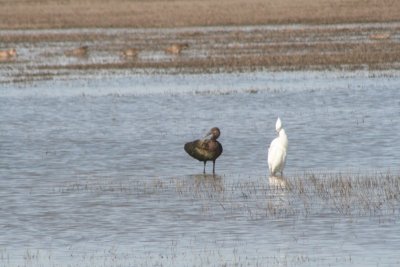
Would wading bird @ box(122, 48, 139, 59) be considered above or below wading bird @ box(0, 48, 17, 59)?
above

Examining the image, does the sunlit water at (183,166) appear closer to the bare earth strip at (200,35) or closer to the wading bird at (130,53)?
the bare earth strip at (200,35)

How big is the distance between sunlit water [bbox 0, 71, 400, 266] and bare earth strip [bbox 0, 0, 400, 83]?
3.04m

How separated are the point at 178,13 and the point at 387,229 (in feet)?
157

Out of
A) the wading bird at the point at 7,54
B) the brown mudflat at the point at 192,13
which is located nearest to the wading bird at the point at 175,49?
the wading bird at the point at 7,54

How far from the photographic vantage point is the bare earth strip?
33.1 m

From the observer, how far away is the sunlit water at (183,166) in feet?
35.0

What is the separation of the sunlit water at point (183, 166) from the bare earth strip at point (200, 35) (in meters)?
3.04

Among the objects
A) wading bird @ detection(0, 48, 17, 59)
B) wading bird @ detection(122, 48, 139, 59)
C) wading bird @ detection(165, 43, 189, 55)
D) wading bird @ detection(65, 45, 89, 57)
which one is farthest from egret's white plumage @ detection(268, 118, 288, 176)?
wading bird @ detection(0, 48, 17, 59)

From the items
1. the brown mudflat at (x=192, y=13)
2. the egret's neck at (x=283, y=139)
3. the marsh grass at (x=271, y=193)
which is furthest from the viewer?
the brown mudflat at (x=192, y=13)

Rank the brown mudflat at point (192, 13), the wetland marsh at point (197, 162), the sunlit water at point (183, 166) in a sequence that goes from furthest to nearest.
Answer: the brown mudflat at point (192, 13) < the wetland marsh at point (197, 162) < the sunlit water at point (183, 166)

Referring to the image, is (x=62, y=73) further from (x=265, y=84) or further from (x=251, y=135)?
(x=251, y=135)

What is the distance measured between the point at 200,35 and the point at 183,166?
29.7m

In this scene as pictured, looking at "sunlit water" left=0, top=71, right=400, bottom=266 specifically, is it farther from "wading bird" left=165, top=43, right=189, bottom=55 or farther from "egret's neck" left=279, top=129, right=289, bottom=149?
"wading bird" left=165, top=43, right=189, bottom=55

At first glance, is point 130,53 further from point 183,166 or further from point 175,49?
point 183,166
